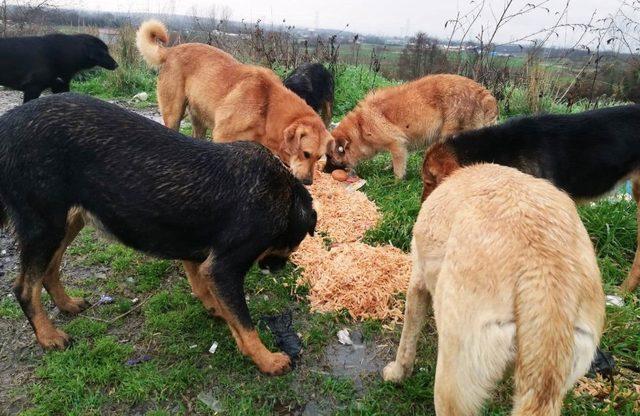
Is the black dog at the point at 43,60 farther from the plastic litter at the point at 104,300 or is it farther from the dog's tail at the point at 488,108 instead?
the dog's tail at the point at 488,108

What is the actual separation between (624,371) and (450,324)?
218cm

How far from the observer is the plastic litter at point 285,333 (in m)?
3.31

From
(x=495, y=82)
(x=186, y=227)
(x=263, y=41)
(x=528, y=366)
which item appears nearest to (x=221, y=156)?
(x=186, y=227)

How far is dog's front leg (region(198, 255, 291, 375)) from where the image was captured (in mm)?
2975

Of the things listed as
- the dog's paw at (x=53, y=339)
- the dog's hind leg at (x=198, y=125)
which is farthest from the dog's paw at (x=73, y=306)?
the dog's hind leg at (x=198, y=125)

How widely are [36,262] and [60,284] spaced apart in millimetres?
673

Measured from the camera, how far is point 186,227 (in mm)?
2988

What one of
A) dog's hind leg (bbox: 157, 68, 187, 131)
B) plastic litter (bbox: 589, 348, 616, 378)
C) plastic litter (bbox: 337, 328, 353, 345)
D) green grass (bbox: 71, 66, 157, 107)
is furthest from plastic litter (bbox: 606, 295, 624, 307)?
green grass (bbox: 71, 66, 157, 107)

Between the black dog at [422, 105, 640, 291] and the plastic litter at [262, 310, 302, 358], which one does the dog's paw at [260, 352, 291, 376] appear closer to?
the plastic litter at [262, 310, 302, 358]

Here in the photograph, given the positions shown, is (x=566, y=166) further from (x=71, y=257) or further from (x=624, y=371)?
(x=71, y=257)

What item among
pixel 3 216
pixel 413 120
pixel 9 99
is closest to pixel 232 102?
pixel 413 120

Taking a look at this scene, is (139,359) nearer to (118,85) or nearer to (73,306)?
(73,306)

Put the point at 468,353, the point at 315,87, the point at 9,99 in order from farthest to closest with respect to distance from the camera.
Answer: the point at 9,99 → the point at 315,87 → the point at 468,353

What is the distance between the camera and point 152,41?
6.66m
